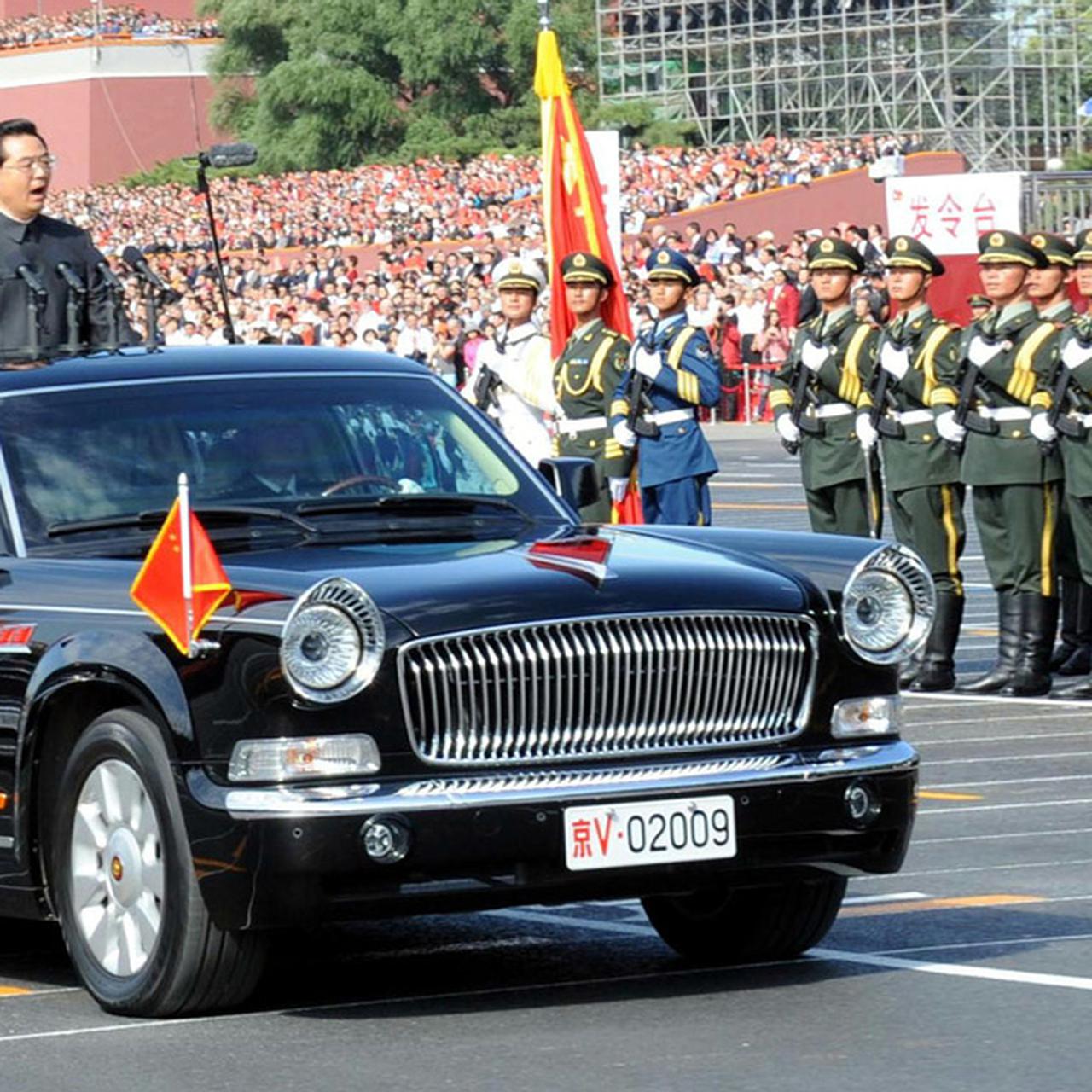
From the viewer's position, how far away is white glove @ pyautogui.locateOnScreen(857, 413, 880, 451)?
1532cm

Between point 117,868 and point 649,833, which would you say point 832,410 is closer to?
point 649,833

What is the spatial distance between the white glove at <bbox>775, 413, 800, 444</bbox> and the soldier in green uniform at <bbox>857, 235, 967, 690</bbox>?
440 millimetres

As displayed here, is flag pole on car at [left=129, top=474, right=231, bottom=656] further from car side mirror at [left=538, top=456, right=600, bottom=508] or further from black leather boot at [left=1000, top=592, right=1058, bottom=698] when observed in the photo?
black leather boot at [left=1000, top=592, right=1058, bottom=698]

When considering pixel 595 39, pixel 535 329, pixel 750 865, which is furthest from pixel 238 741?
pixel 595 39

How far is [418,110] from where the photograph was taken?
302 feet

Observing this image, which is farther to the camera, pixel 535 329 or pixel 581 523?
pixel 535 329

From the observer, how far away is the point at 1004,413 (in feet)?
48.2

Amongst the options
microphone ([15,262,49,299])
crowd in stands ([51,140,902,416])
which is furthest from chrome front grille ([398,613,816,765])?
crowd in stands ([51,140,902,416])

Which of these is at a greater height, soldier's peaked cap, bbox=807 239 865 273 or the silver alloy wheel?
soldier's peaked cap, bbox=807 239 865 273

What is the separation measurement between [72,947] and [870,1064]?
6.71 ft

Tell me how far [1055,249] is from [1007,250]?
1.57ft

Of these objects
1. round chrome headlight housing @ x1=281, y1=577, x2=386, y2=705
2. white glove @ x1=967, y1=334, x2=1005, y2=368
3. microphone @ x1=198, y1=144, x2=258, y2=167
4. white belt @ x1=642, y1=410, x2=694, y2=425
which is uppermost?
microphone @ x1=198, y1=144, x2=258, y2=167

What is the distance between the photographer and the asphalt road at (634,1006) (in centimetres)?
674

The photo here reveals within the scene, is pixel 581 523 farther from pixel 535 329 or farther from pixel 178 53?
pixel 178 53
